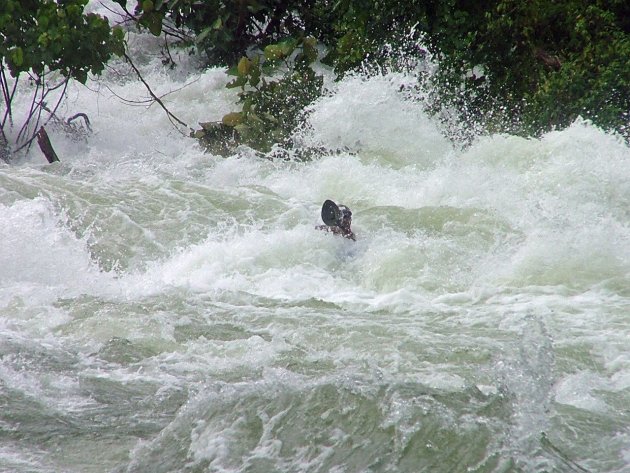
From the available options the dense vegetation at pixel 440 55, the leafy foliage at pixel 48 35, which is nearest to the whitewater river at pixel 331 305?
the dense vegetation at pixel 440 55

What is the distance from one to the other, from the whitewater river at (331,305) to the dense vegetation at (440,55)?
45cm

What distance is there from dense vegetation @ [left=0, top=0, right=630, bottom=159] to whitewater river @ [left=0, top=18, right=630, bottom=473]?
0.45m

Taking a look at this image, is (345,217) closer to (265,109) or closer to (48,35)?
(265,109)

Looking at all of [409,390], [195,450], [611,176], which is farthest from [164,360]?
[611,176]

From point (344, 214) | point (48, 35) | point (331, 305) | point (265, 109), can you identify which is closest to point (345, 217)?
point (344, 214)

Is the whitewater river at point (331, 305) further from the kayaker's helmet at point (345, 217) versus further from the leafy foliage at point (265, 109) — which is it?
the leafy foliage at point (265, 109)

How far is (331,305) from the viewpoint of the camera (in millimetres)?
4742

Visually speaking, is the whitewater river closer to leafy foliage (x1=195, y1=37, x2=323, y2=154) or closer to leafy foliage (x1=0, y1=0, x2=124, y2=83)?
leafy foliage (x1=195, y1=37, x2=323, y2=154)

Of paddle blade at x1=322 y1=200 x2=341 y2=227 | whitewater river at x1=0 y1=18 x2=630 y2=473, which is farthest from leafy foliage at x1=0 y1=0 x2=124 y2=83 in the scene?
paddle blade at x1=322 y1=200 x2=341 y2=227

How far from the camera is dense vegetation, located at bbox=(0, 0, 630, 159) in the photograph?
7996 millimetres

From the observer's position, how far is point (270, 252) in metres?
5.65

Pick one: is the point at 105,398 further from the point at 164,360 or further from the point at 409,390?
the point at 409,390

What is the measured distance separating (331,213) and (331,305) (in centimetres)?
109

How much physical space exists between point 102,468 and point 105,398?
568mm
